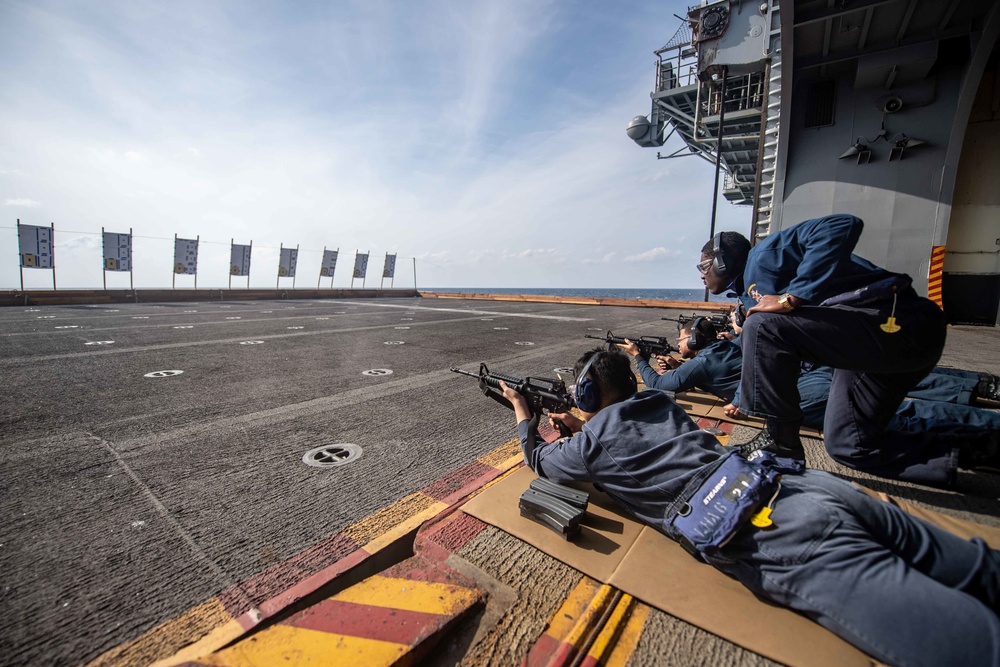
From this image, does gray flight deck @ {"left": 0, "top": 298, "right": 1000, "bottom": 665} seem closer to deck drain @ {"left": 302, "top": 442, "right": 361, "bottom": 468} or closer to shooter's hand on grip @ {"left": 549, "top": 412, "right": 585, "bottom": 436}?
deck drain @ {"left": 302, "top": 442, "right": 361, "bottom": 468}

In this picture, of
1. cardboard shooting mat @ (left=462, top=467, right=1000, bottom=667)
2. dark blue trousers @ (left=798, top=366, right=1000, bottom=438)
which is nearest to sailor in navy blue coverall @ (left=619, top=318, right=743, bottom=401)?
dark blue trousers @ (left=798, top=366, right=1000, bottom=438)

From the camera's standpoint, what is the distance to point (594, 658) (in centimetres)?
144

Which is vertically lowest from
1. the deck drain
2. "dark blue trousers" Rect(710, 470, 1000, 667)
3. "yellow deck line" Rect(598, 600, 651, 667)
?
the deck drain

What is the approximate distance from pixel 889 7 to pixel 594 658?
15178 millimetres

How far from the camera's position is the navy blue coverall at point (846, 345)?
2.36 meters

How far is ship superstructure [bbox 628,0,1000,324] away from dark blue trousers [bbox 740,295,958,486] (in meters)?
12.1

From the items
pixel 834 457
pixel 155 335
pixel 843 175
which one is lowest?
pixel 155 335

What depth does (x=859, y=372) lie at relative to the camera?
107 inches

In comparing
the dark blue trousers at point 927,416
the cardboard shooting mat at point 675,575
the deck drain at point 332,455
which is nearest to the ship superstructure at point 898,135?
the dark blue trousers at point 927,416

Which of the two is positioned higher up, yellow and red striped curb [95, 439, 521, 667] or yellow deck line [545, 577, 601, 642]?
yellow deck line [545, 577, 601, 642]

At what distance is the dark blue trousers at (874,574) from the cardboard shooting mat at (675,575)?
72 millimetres

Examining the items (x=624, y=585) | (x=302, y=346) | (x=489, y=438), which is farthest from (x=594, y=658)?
(x=302, y=346)

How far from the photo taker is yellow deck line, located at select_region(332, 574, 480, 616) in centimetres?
167

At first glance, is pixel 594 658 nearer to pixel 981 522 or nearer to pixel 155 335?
pixel 981 522
